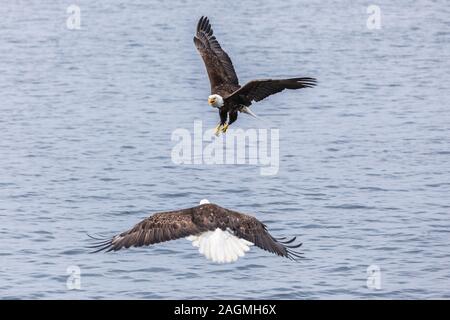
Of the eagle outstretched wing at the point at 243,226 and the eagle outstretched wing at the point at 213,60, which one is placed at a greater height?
the eagle outstretched wing at the point at 213,60

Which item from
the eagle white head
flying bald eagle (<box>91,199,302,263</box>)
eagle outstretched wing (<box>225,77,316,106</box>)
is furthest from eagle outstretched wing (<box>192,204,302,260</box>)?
the eagle white head

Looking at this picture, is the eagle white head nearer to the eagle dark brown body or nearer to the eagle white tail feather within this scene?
the eagle dark brown body

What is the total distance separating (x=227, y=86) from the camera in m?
19.8

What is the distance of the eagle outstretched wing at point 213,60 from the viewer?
2003 centimetres

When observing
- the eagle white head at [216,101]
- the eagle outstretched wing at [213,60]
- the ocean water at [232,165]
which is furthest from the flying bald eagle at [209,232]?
Result: the eagle outstretched wing at [213,60]

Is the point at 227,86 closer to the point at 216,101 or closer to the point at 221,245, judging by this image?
the point at 216,101

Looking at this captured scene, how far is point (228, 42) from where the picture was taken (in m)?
37.6

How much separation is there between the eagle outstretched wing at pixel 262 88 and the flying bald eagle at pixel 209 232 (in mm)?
1744

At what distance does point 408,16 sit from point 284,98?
12.0 meters

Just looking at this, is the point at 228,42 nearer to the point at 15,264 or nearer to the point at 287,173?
the point at 287,173

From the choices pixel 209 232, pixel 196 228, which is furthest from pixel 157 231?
pixel 209 232

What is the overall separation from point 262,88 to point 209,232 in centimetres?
212

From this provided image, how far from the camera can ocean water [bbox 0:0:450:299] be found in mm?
19109

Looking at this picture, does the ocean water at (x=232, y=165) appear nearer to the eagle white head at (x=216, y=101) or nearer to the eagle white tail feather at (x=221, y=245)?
the eagle white tail feather at (x=221, y=245)
